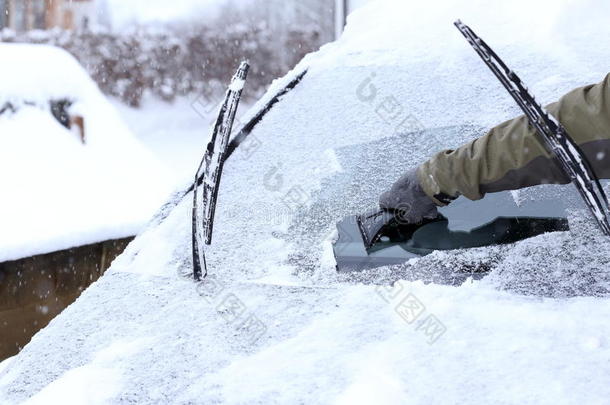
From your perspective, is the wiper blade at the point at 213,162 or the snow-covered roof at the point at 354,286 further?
the wiper blade at the point at 213,162

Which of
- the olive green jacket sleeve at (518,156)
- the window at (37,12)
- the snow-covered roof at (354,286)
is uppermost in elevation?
the olive green jacket sleeve at (518,156)

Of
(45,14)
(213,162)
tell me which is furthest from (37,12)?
(213,162)

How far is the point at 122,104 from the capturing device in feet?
32.8

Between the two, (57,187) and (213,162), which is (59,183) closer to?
(57,187)

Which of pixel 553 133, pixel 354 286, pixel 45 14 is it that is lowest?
pixel 45 14

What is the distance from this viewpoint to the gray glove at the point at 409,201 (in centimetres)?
166

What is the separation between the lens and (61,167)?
4.16 meters

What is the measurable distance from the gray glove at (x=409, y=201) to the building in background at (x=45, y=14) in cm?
1030

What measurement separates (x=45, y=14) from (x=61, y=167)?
831 cm

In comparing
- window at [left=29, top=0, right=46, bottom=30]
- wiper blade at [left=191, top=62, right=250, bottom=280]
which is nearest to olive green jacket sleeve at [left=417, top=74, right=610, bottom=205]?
wiper blade at [left=191, top=62, right=250, bottom=280]

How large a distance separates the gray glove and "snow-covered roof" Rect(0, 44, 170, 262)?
2.19m

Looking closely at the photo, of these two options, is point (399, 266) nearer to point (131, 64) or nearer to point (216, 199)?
point (216, 199)

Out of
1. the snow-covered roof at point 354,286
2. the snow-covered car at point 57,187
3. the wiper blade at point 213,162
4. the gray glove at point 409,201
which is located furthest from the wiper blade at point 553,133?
the snow-covered car at point 57,187

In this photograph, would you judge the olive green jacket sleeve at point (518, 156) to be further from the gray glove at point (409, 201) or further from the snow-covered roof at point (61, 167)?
the snow-covered roof at point (61, 167)
